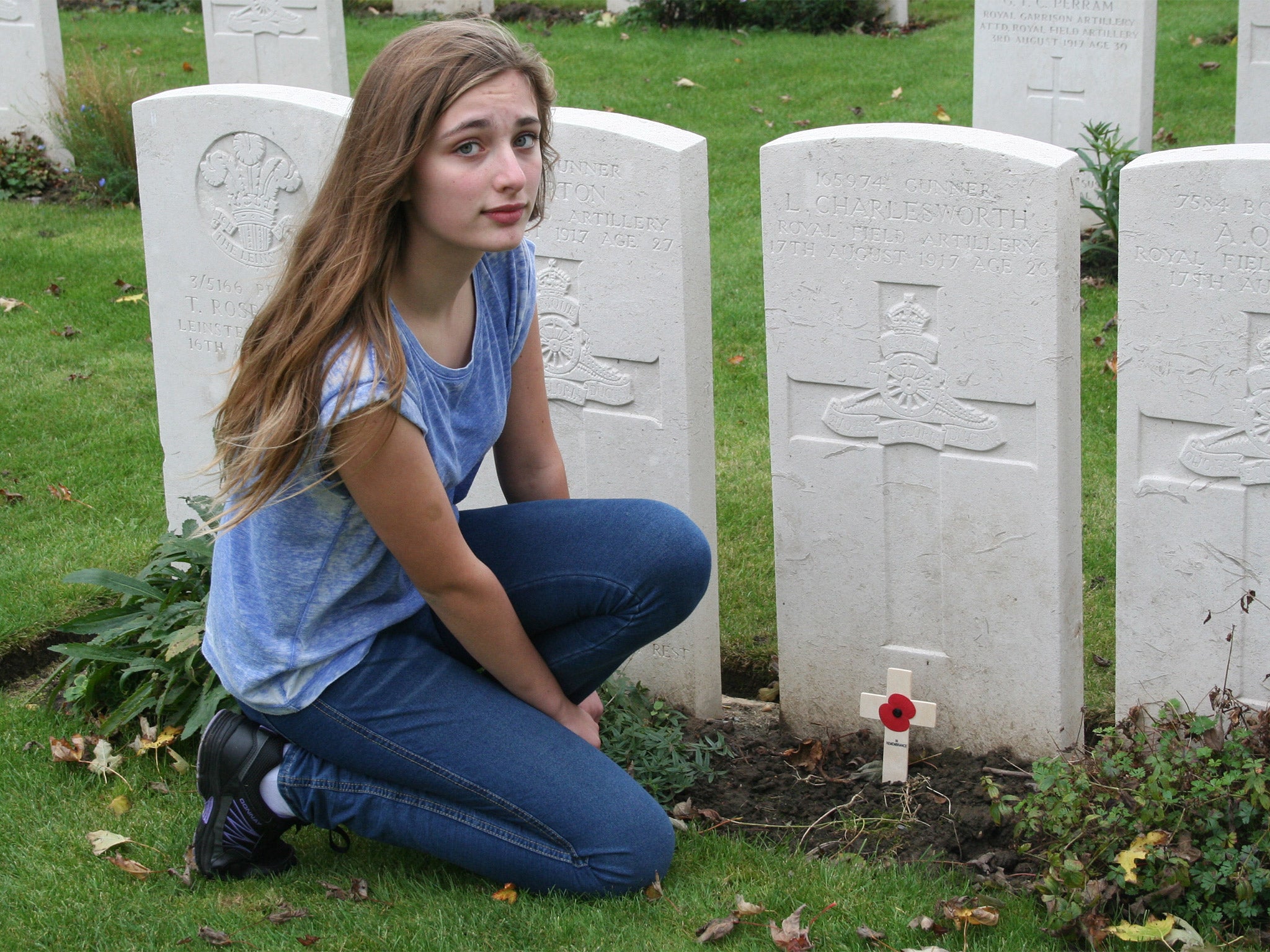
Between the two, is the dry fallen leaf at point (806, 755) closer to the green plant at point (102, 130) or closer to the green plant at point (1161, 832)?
the green plant at point (1161, 832)

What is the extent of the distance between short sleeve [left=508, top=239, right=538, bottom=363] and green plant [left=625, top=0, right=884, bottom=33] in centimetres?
886

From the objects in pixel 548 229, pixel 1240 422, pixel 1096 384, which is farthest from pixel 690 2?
pixel 1240 422

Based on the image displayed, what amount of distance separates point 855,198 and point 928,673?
114 cm

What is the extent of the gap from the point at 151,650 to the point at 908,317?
202 centimetres

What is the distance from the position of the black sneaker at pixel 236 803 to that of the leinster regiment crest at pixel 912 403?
4.86 ft

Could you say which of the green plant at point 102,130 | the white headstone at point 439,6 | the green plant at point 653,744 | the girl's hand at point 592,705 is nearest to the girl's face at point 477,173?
the girl's hand at point 592,705

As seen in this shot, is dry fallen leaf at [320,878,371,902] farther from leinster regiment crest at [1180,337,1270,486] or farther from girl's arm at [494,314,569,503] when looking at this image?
leinster regiment crest at [1180,337,1270,486]

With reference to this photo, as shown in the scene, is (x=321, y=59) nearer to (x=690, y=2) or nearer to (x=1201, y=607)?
(x=690, y=2)

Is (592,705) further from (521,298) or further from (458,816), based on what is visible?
(521,298)

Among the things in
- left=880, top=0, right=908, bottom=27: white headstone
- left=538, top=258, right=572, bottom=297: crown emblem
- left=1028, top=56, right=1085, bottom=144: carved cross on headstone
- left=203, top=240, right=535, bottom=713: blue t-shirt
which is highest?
left=880, top=0, right=908, bottom=27: white headstone

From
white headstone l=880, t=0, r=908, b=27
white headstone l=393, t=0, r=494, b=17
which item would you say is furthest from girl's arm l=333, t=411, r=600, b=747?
white headstone l=393, t=0, r=494, b=17

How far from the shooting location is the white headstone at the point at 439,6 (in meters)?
12.0

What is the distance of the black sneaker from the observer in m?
2.82

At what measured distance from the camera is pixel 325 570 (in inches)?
104
